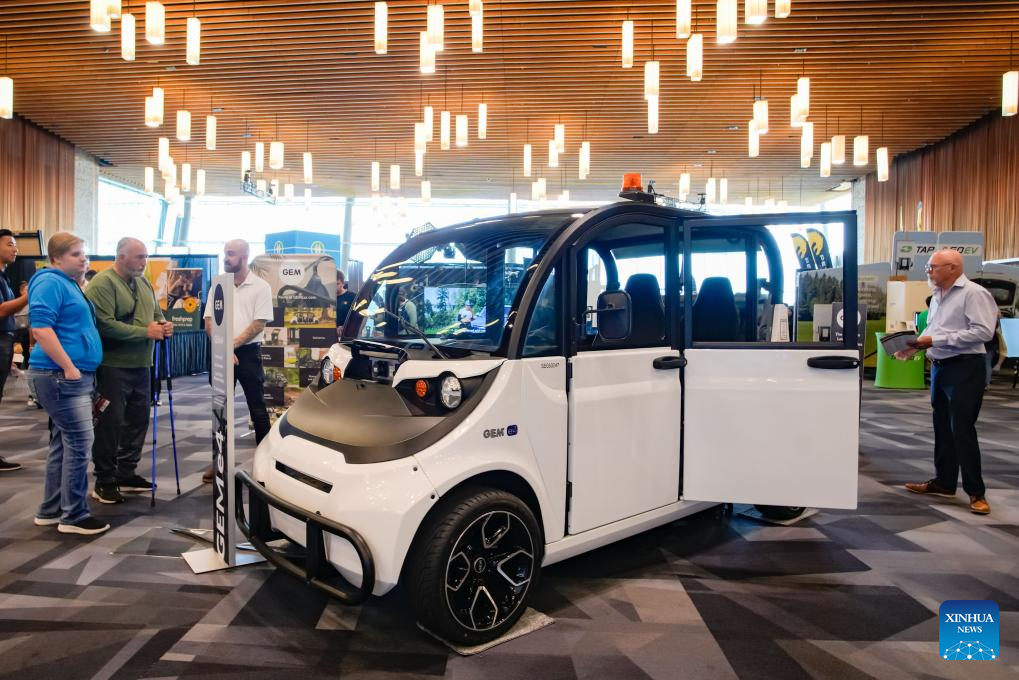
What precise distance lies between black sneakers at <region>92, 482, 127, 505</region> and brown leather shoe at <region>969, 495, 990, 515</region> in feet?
17.2

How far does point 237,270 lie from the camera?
441 centimetres

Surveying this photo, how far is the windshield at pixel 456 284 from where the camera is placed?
8.20 feet

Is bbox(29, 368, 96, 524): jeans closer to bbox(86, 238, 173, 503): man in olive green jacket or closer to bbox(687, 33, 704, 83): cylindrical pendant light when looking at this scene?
bbox(86, 238, 173, 503): man in olive green jacket

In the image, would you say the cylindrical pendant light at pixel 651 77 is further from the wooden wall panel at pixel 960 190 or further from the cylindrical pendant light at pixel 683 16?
the wooden wall panel at pixel 960 190

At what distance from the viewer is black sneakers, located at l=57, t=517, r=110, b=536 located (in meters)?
3.32

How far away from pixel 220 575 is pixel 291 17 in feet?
23.4

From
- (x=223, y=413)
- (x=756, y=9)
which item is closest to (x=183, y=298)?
(x=223, y=413)

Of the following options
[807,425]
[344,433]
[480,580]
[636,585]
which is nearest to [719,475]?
[807,425]

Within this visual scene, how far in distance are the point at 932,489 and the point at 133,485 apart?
531cm

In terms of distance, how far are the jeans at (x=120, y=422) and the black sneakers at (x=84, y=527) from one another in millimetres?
571

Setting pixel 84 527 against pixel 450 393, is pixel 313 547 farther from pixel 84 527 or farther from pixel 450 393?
pixel 84 527

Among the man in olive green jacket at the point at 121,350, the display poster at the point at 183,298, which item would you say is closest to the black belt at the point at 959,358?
the man in olive green jacket at the point at 121,350

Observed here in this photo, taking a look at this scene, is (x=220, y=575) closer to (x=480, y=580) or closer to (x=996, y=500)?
(x=480, y=580)

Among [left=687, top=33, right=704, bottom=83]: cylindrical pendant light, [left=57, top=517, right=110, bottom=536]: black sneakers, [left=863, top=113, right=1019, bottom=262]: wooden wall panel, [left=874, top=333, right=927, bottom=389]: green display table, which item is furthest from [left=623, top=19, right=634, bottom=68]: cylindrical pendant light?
[left=863, top=113, right=1019, bottom=262]: wooden wall panel
